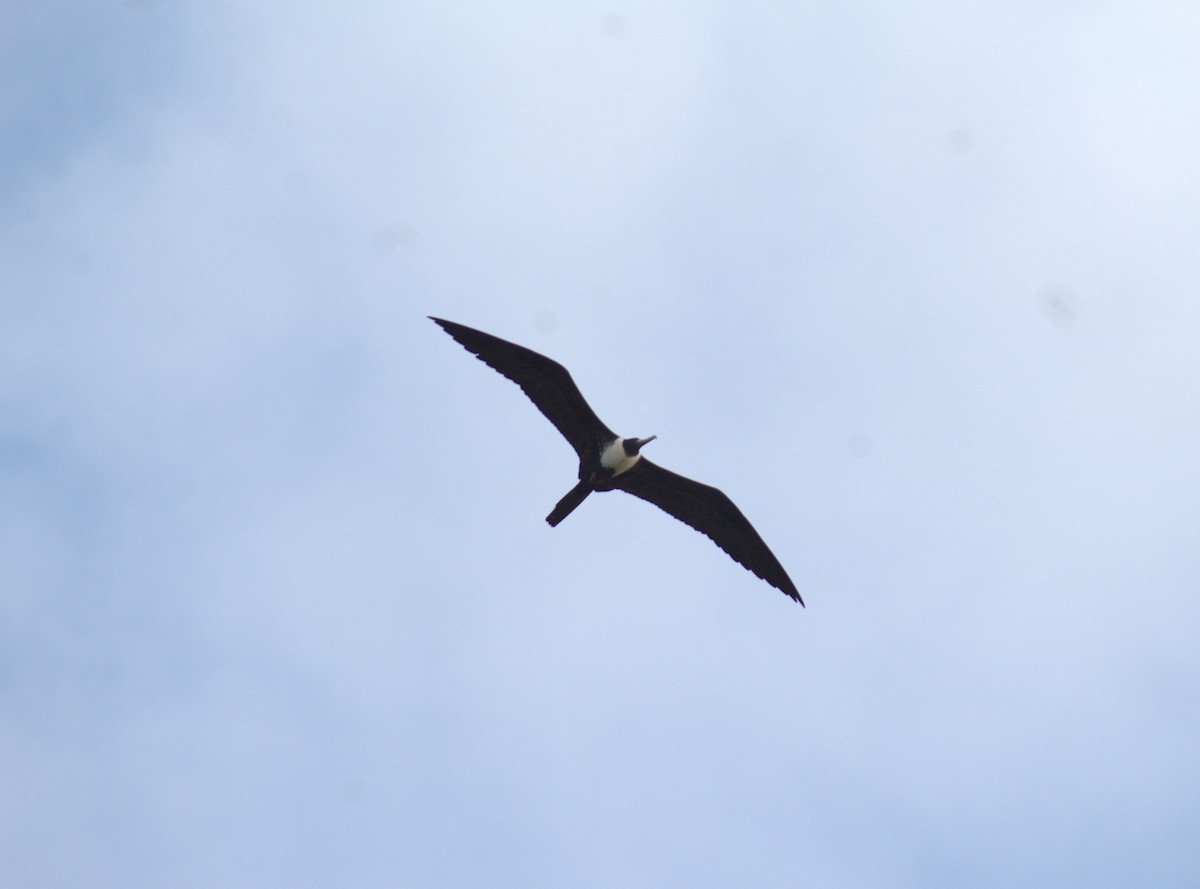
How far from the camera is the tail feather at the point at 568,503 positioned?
20719mm

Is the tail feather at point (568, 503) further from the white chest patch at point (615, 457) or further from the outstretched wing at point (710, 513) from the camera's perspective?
the outstretched wing at point (710, 513)

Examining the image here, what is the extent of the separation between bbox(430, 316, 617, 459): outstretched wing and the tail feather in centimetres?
59

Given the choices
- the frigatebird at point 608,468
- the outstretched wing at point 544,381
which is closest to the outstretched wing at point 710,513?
the frigatebird at point 608,468

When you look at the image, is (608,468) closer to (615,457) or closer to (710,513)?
(615,457)

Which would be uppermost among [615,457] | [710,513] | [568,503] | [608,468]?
[710,513]

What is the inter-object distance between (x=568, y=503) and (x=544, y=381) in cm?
202

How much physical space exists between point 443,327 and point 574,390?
7.64 ft

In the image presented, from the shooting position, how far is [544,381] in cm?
2058

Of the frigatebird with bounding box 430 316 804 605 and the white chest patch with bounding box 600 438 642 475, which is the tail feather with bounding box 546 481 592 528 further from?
the white chest patch with bounding box 600 438 642 475

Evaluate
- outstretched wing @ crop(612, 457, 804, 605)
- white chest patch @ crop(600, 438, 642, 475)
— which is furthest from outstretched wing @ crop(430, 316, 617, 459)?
outstretched wing @ crop(612, 457, 804, 605)

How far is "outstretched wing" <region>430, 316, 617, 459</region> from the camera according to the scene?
66.1 feet

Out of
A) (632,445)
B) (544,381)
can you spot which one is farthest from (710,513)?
(544,381)

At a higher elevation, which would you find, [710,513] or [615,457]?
[710,513]

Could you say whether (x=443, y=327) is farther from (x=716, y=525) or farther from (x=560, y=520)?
(x=716, y=525)
